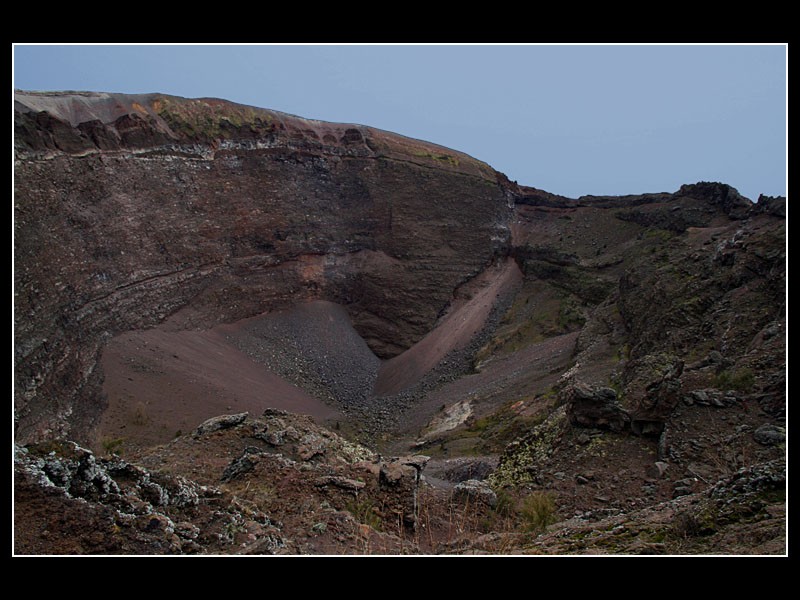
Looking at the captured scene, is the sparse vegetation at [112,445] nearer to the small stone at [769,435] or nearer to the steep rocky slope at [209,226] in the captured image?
the steep rocky slope at [209,226]

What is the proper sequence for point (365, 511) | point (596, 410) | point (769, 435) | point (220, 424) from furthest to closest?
1. point (220, 424)
2. point (596, 410)
3. point (769, 435)
4. point (365, 511)

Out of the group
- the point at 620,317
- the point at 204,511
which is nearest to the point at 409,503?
the point at 204,511

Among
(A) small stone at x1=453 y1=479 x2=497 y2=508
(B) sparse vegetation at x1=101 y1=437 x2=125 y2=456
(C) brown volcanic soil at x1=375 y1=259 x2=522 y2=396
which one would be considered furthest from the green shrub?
(C) brown volcanic soil at x1=375 y1=259 x2=522 y2=396

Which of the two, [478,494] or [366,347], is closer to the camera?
[478,494]

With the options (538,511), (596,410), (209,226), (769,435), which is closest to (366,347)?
(209,226)

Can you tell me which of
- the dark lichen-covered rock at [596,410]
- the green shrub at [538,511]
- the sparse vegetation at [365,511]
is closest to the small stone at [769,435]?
the dark lichen-covered rock at [596,410]

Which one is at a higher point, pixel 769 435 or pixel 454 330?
Result: pixel 454 330

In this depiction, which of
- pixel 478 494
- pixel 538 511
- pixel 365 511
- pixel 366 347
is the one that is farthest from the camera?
pixel 366 347

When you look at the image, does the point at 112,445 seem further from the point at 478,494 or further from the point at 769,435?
the point at 769,435

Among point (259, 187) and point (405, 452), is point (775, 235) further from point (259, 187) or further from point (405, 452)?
point (259, 187)
